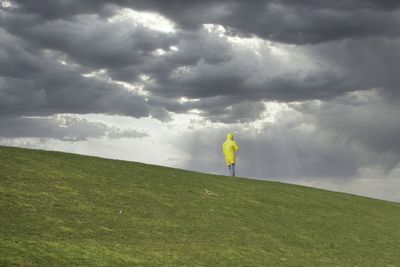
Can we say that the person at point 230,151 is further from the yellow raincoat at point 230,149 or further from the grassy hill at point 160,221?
the grassy hill at point 160,221

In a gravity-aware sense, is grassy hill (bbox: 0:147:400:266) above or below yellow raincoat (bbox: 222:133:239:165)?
below

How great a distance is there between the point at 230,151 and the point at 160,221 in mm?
15676

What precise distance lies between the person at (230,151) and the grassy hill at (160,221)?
3.52m

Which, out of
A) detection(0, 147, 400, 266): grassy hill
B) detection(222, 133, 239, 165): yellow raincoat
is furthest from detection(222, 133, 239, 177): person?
detection(0, 147, 400, 266): grassy hill

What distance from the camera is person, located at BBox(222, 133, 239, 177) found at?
1382 inches

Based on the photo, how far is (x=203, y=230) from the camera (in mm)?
19922

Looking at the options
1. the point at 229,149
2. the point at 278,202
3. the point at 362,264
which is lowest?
the point at 362,264

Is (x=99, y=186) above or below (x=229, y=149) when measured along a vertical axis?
below

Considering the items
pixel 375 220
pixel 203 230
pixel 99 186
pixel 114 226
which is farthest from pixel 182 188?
pixel 375 220

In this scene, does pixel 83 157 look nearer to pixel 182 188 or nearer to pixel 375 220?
pixel 182 188

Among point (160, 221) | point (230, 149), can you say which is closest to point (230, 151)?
point (230, 149)

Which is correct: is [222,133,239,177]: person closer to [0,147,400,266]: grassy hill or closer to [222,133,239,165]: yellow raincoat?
[222,133,239,165]: yellow raincoat

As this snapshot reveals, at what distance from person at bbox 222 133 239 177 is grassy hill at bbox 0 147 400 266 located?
11.5ft

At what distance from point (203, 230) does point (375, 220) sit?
15.0m
